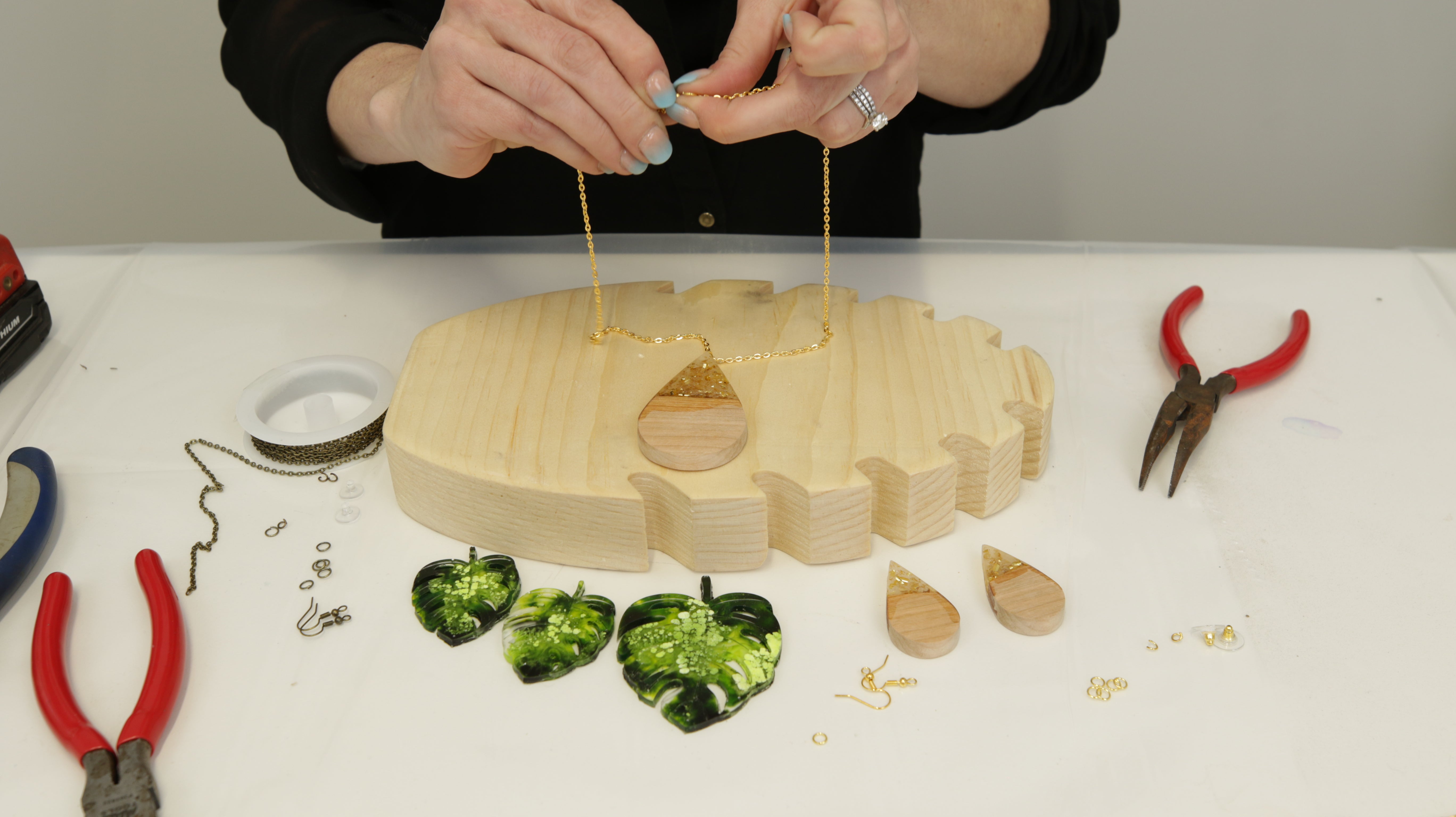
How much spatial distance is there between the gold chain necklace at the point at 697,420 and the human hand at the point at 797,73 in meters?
0.01

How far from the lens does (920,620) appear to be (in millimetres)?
871

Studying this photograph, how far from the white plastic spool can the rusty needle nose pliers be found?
813 mm

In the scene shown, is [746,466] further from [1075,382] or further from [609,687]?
[1075,382]

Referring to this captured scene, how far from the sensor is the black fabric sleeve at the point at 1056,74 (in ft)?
4.18

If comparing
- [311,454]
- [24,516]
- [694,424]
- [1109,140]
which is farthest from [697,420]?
[1109,140]

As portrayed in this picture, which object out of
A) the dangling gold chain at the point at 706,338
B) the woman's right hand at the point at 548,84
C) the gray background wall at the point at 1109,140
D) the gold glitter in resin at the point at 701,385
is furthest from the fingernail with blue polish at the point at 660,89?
the gray background wall at the point at 1109,140

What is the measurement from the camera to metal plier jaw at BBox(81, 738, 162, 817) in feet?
2.48

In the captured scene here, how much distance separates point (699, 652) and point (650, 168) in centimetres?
81

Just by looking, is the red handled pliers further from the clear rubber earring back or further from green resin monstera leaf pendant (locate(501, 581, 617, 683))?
the clear rubber earring back

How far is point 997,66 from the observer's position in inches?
49.3

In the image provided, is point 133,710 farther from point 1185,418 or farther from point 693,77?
point 1185,418

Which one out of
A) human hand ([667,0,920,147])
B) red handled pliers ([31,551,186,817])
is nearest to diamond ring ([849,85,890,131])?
human hand ([667,0,920,147])

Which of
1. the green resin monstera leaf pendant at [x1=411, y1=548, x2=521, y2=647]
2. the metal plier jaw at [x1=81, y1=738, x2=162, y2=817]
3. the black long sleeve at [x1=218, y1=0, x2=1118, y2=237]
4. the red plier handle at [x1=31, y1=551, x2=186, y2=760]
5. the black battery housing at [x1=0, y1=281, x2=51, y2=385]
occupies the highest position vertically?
the black long sleeve at [x1=218, y1=0, x2=1118, y2=237]

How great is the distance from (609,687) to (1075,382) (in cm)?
66
